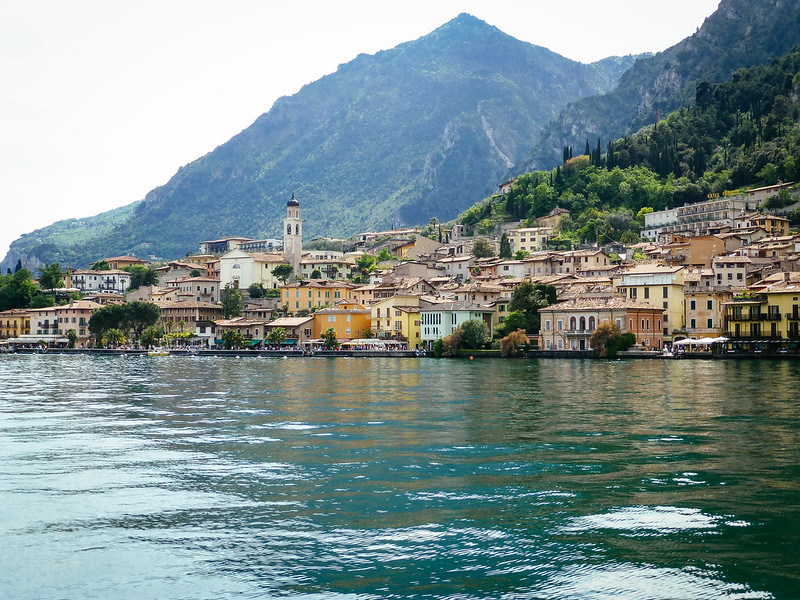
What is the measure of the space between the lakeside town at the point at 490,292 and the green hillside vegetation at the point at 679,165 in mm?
5391

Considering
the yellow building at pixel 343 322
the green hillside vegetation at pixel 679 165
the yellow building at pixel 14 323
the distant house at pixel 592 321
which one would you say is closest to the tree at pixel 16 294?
the yellow building at pixel 14 323

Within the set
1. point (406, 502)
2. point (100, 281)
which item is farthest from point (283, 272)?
point (406, 502)

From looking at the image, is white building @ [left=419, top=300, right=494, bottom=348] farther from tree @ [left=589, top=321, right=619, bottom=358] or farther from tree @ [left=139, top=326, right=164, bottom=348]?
tree @ [left=139, top=326, right=164, bottom=348]

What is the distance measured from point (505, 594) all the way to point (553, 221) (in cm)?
14081

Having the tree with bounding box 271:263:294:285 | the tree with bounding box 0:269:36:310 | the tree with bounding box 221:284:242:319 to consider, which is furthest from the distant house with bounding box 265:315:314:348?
the tree with bounding box 0:269:36:310

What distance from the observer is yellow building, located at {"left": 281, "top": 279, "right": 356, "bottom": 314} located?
12900cm

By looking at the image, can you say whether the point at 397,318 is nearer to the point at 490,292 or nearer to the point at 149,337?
the point at 490,292

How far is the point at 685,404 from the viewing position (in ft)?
117

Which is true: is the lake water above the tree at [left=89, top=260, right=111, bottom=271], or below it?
below

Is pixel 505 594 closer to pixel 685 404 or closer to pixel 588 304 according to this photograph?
pixel 685 404

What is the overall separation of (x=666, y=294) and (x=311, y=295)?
57056 millimetres

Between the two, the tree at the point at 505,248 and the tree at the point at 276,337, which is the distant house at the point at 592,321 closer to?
the tree at the point at 276,337

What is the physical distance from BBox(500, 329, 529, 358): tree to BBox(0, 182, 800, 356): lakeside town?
15.2 inches

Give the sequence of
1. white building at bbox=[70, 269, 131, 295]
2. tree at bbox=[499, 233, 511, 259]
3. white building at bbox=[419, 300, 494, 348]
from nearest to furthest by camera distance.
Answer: white building at bbox=[419, 300, 494, 348]
tree at bbox=[499, 233, 511, 259]
white building at bbox=[70, 269, 131, 295]
